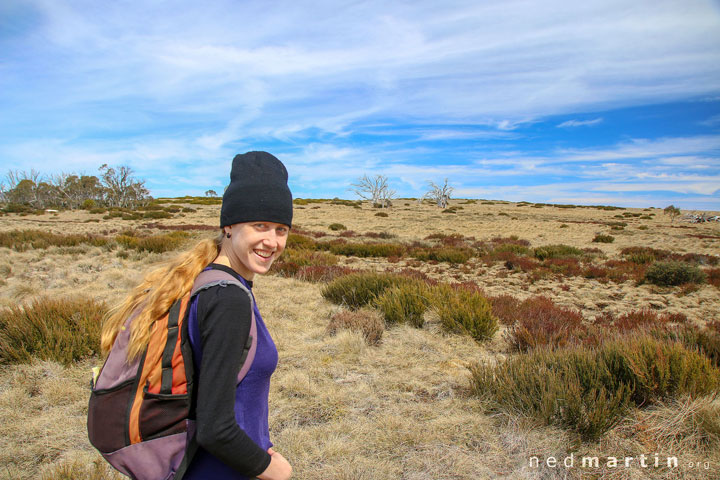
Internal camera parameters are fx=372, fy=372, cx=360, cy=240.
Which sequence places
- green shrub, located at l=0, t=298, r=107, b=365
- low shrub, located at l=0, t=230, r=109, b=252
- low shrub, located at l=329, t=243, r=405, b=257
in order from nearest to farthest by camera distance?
green shrub, located at l=0, t=298, r=107, b=365, low shrub, located at l=0, t=230, r=109, b=252, low shrub, located at l=329, t=243, r=405, b=257

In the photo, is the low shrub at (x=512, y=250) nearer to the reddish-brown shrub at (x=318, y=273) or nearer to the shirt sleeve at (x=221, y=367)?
the reddish-brown shrub at (x=318, y=273)

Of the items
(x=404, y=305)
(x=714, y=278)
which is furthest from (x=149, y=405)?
(x=714, y=278)

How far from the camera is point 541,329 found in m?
4.66

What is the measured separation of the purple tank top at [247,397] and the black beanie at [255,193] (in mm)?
243

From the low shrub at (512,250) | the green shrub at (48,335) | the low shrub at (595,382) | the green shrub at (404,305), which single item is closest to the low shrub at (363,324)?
the green shrub at (404,305)

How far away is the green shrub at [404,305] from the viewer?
5.58 meters

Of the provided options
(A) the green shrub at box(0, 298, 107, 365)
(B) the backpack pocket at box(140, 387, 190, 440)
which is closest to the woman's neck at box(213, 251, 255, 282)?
(B) the backpack pocket at box(140, 387, 190, 440)

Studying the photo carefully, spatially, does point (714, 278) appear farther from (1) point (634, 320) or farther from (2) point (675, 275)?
(1) point (634, 320)

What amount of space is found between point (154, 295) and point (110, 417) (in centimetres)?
35

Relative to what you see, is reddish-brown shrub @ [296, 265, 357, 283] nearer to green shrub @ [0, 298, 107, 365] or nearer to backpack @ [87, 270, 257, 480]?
green shrub @ [0, 298, 107, 365]

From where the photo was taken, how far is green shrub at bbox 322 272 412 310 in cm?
655

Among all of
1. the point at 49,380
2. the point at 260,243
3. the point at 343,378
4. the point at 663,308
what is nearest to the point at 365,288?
the point at 343,378

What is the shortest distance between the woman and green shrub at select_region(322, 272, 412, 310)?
5.04m

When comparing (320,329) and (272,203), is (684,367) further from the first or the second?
(320,329)
